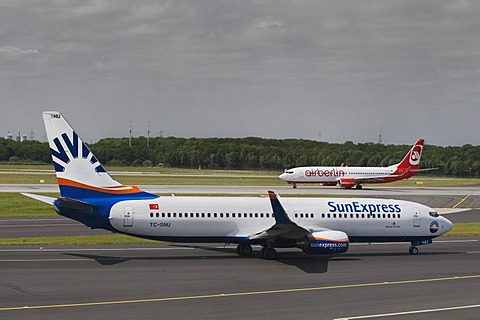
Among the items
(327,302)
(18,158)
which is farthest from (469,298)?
(18,158)

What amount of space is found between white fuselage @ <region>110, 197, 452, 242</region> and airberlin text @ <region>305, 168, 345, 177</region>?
193ft

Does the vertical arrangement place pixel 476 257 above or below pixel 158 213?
below

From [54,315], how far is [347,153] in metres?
163

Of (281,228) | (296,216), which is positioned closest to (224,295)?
(281,228)

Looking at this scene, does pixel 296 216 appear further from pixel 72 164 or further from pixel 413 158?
pixel 413 158

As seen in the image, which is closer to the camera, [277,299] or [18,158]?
[277,299]

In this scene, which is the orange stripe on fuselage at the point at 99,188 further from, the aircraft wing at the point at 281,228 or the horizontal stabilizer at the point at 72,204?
the aircraft wing at the point at 281,228

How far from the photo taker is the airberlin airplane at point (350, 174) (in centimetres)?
9606

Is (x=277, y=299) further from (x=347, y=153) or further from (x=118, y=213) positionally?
(x=347, y=153)

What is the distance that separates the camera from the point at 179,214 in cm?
3225

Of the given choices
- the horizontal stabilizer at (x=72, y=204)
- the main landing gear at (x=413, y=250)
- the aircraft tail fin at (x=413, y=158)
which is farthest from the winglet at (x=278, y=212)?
the aircraft tail fin at (x=413, y=158)

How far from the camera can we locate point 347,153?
179375mm

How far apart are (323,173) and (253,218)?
64.1 m

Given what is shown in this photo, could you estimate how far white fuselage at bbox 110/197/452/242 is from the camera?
31.8 m
